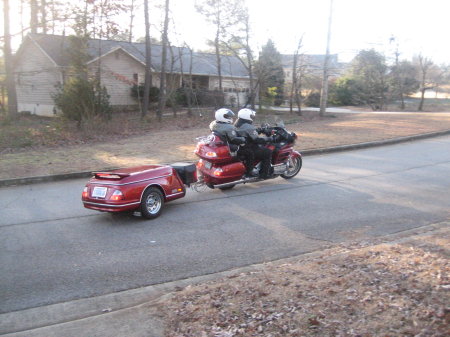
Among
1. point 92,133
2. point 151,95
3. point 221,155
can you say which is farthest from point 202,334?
point 151,95

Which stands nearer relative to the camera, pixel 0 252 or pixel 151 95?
pixel 0 252

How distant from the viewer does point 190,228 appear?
7012 millimetres

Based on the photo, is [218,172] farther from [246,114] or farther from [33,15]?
[33,15]

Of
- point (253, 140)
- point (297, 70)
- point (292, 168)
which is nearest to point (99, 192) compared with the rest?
point (253, 140)

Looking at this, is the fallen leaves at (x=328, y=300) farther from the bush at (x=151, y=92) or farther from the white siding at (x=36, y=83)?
the white siding at (x=36, y=83)

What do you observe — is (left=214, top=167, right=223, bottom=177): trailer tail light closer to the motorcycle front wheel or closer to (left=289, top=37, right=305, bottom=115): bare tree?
the motorcycle front wheel

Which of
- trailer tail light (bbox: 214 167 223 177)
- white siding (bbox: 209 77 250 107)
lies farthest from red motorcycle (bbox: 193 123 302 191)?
white siding (bbox: 209 77 250 107)

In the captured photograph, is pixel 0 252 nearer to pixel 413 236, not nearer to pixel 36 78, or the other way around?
pixel 413 236

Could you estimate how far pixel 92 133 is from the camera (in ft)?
59.2

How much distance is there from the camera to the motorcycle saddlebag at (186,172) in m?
8.30

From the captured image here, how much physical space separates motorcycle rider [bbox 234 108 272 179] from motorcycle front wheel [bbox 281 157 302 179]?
1004 millimetres

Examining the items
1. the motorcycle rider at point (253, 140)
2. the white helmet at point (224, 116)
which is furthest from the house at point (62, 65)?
the white helmet at point (224, 116)

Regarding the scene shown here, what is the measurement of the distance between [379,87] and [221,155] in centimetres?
3429

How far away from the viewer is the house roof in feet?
104
